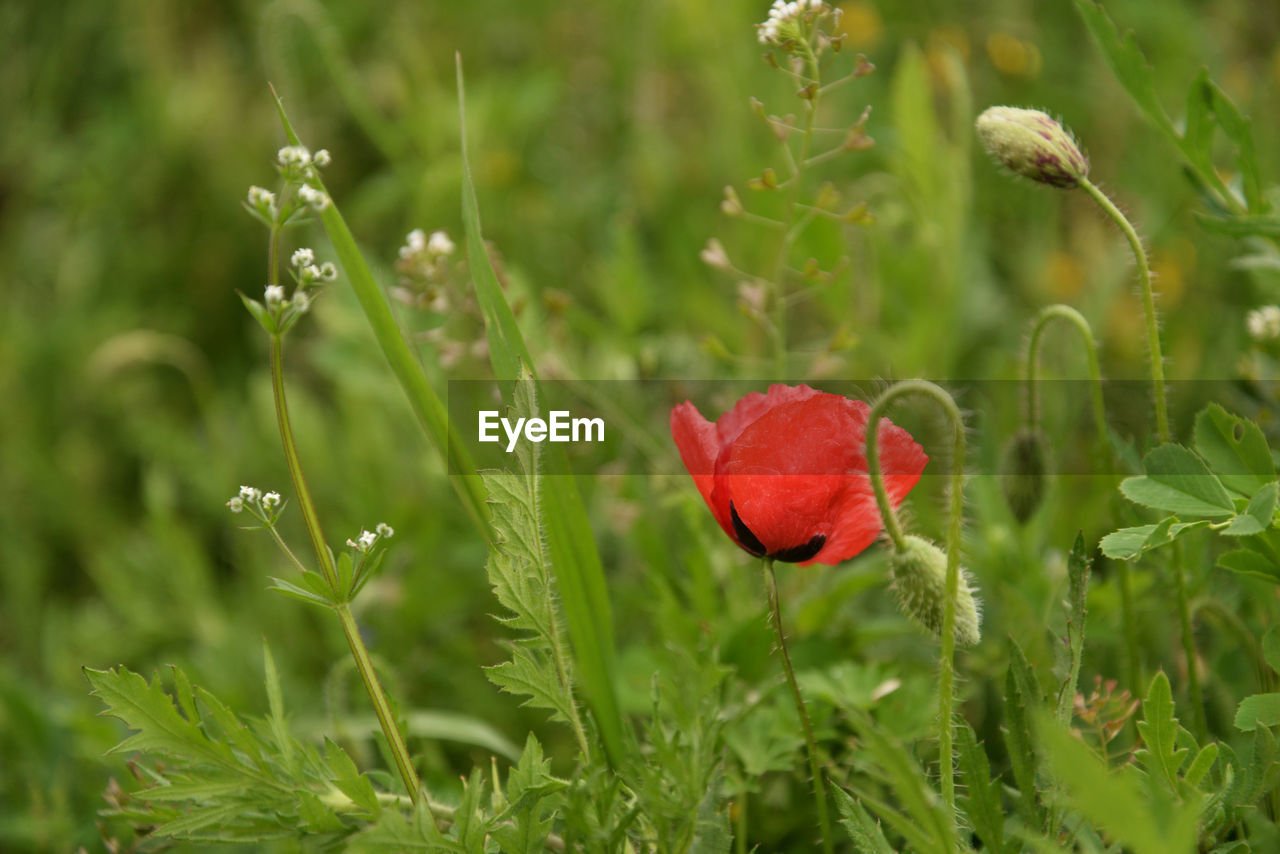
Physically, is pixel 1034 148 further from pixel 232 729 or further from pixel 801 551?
pixel 232 729

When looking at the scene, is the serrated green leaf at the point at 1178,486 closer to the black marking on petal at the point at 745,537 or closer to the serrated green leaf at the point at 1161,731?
the serrated green leaf at the point at 1161,731

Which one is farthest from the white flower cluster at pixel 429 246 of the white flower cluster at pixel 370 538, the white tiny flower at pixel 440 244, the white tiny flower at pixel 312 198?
the white flower cluster at pixel 370 538

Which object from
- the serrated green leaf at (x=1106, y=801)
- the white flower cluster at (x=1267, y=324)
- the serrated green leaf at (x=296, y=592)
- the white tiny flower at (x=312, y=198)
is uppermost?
the white tiny flower at (x=312, y=198)

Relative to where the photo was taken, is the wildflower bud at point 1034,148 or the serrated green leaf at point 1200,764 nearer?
the serrated green leaf at point 1200,764

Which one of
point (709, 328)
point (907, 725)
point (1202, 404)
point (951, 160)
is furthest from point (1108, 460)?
point (709, 328)

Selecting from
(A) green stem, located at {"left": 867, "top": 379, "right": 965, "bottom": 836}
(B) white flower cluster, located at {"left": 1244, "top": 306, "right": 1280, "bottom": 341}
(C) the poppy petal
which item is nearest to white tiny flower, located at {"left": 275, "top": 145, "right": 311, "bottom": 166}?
(C) the poppy petal

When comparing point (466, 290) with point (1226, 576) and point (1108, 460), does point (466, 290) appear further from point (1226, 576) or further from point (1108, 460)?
point (1226, 576)
